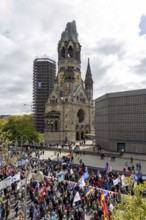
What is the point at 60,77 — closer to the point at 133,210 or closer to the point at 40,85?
the point at 40,85

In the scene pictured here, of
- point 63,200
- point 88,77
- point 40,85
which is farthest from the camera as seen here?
point 88,77

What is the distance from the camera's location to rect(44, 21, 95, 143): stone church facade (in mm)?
70938

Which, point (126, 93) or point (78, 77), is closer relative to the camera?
point (126, 93)

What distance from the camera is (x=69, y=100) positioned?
235 ft

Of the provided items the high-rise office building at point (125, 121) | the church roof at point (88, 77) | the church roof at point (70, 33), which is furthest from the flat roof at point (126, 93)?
the church roof at point (70, 33)

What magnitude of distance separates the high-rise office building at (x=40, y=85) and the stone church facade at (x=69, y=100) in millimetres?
4213

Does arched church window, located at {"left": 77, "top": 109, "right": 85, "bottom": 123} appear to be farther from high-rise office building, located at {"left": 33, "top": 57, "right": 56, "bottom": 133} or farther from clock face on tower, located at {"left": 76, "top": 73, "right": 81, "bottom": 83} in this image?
high-rise office building, located at {"left": 33, "top": 57, "right": 56, "bottom": 133}

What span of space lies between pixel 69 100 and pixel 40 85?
→ 626 inches

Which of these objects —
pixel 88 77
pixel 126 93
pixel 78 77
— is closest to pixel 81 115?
pixel 78 77

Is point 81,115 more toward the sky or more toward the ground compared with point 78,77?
more toward the ground

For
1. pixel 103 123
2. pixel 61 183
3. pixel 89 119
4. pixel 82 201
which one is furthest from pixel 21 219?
pixel 89 119

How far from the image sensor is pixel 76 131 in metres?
75.2

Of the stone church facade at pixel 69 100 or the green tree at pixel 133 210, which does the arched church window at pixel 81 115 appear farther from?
the green tree at pixel 133 210

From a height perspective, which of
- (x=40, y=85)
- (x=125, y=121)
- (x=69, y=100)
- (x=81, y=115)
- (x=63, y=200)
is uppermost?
(x=40, y=85)
